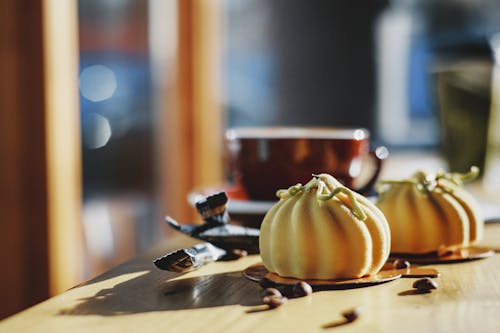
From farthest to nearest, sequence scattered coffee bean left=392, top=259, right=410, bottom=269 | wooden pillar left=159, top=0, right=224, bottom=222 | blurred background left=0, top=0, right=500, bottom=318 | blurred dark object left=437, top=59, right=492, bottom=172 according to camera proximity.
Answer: wooden pillar left=159, top=0, right=224, bottom=222 < blurred background left=0, top=0, right=500, bottom=318 < blurred dark object left=437, top=59, right=492, bottom=172 < scattered coffee bean left=392, top=259, right=410, bottom=269

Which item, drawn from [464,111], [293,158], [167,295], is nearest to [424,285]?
[167,295]

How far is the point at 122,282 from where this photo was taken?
499 millimetres

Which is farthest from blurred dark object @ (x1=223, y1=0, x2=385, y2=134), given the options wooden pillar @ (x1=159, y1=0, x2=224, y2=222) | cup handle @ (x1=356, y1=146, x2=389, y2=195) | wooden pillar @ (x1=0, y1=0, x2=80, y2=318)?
cup handle @ (x1=356, y1=146, x2=389, y2=195)

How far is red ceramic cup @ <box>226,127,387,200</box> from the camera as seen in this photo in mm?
753

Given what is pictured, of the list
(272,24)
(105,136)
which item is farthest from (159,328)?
(272,24)

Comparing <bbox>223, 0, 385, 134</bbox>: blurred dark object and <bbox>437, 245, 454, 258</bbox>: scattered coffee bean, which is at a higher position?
<bbox>223, 0, 385, 134</bbox>: blurred dark object

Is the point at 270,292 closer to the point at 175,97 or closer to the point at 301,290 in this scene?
the point at 301,290

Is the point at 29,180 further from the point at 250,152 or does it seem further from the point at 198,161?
the point at 198,161

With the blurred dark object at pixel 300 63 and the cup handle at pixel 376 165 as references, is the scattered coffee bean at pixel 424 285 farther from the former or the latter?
the blurred dark object at pixel 300 63

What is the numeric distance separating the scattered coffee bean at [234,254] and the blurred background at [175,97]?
2.38ft

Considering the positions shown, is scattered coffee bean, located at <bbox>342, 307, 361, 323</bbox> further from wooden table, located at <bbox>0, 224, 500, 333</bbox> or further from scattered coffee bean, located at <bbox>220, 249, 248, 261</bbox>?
scattered coffee bean, located at <bbox>220, 249, 248, 261</bbox>

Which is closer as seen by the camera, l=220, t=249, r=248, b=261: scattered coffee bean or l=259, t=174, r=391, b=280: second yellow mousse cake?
l=259, t=174, r=391, b=280: second yellow mousse cake

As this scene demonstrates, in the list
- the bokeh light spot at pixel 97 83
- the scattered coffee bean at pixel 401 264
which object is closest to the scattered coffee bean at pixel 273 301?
the scattered coffee bean at pixel 401 264

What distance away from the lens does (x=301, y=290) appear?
0.44 metres
